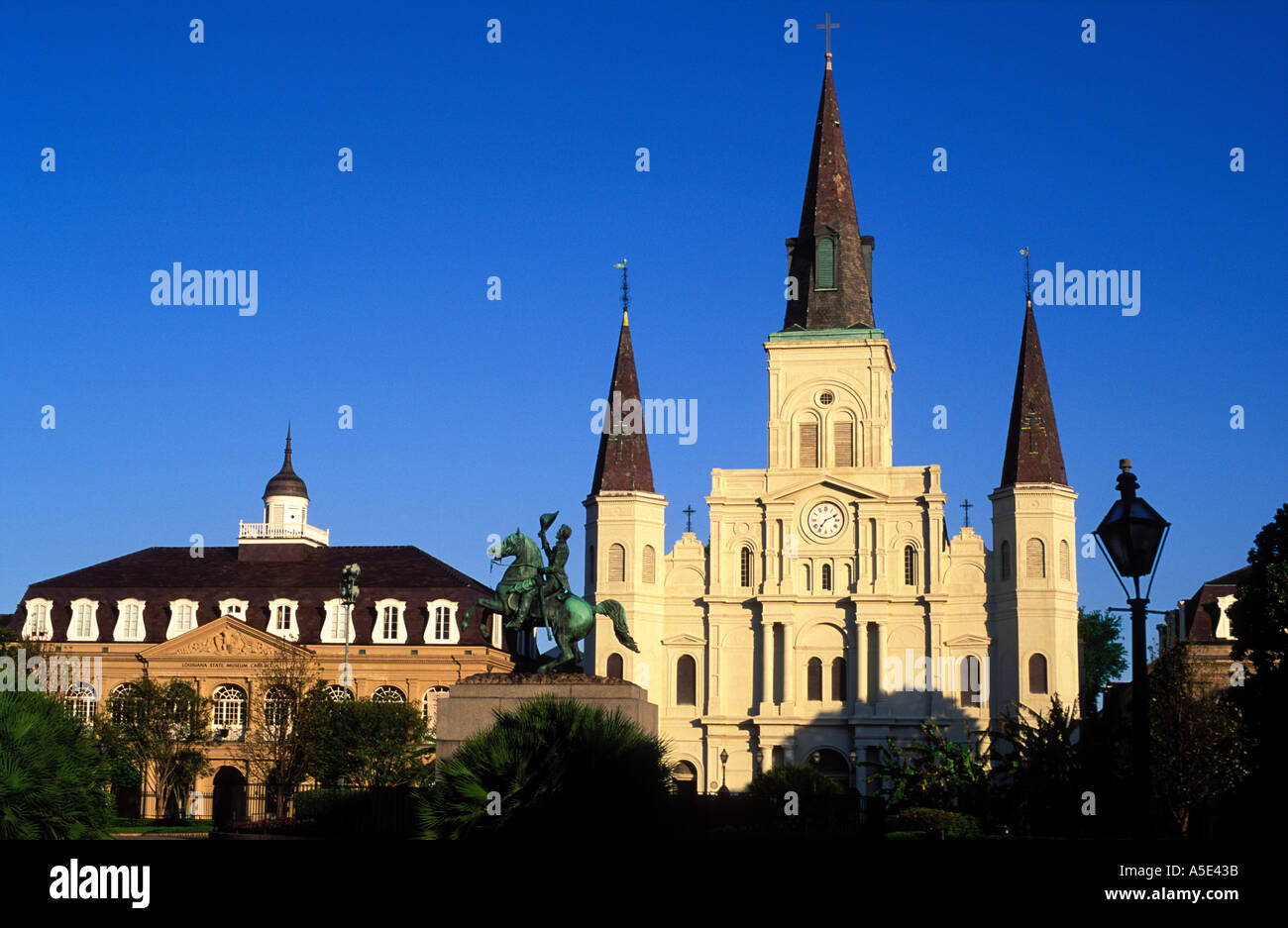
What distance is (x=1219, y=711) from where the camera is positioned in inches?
1775

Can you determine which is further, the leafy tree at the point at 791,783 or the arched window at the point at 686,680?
the arched window at the point at 686,680

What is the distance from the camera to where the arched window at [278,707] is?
69.3 metres

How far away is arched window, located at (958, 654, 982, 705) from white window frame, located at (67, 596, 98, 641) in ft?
150

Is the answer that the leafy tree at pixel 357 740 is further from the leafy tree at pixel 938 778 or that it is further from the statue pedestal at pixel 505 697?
the statue pedestal at pixel 505 697

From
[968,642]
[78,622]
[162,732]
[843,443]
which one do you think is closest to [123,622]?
[78,622]

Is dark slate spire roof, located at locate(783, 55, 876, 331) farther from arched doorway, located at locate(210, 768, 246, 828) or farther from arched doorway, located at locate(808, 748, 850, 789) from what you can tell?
arched doorway, located at locate(210, 768, 246, 828)

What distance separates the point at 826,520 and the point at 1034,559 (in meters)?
11.0

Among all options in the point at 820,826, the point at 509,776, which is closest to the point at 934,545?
the point at 820,826

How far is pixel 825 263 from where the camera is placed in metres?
89.6

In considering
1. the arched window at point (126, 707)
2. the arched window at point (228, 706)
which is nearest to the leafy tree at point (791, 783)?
the arched window at point (126, 707)

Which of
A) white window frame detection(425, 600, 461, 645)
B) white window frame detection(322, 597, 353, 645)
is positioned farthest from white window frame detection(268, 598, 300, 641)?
white window frame detection(425, 600, 461, 645)

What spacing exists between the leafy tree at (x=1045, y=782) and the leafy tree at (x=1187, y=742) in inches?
95.7
